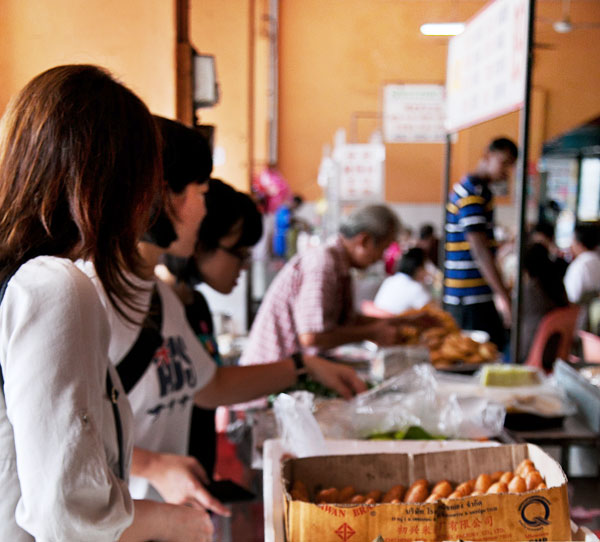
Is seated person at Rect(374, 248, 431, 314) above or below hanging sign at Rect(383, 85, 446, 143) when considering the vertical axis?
below

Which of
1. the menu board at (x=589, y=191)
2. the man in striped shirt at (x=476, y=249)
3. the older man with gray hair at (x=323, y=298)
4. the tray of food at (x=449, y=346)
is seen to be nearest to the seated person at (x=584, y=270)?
the man in striped shirt at (x=476, y=249)

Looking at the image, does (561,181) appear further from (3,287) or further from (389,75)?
(3,287)

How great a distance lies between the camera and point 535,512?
3.59 ft

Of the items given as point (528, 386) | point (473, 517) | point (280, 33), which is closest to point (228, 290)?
point (528, 386)

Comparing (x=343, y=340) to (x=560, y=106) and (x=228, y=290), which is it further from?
(x=560, y=106)

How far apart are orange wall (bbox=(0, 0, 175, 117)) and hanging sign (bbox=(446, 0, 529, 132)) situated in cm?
159

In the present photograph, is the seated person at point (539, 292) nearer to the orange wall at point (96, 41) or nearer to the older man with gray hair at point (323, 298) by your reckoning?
the older man with gray hair at point (323, 298)

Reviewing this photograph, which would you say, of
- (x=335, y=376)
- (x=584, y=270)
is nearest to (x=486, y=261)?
(x=335, y=376)

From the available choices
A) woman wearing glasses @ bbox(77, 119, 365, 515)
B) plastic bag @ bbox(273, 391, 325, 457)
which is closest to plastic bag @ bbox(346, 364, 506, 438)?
plastic bag @ bbox(273, 391, 325, 457)

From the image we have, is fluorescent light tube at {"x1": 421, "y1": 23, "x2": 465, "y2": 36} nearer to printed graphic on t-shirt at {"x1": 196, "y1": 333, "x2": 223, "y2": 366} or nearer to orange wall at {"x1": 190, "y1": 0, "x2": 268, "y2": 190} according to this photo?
orange wall at {"x1": 190, "y1": 0, "x2": 268, "y2": 190}

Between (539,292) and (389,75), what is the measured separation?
8.78 metres

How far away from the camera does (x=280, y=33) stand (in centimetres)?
1233

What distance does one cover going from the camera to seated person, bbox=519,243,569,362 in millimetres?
4387

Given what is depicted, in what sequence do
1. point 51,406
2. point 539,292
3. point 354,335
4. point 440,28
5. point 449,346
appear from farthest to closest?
point 440,28, point 539,292, point 449,346, point 354,335, point 51,406
